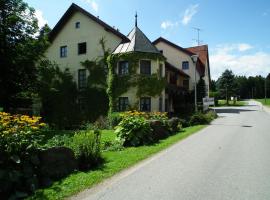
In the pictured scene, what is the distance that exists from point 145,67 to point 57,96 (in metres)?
9.90

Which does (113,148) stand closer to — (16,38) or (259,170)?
(259,170)

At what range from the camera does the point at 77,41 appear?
99.5 ft

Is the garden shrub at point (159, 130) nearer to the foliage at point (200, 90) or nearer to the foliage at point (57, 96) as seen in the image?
the foliage at point (57, 96)

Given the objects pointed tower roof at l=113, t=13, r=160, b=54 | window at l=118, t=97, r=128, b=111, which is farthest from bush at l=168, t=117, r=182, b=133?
pointed tower roof at l=113, t=13, r=160, b=54

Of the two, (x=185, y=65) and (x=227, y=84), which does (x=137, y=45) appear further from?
(x=227, y=84)

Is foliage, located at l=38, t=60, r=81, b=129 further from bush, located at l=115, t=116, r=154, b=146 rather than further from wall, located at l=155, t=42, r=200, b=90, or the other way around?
wall, located at l=155, t=42, r=200, b=90

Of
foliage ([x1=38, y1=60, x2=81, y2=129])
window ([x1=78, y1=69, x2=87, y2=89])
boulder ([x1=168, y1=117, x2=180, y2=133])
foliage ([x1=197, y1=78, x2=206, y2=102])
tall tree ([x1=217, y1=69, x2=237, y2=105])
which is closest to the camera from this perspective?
boulder ([x1=168, y1=117, x2=180, y2=133])

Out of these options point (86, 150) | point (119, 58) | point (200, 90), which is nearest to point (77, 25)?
point (119, 58)

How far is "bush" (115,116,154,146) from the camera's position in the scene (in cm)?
1293

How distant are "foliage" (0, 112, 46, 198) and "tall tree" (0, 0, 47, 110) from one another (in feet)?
59.2

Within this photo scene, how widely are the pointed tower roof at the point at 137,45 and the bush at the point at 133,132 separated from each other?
13.7 meters

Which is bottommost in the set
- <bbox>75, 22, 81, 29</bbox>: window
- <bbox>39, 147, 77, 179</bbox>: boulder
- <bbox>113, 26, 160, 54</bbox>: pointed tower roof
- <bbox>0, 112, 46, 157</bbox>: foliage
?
<bbox>39, 147, 77, 179</bbox>: boulder

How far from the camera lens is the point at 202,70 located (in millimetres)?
47406

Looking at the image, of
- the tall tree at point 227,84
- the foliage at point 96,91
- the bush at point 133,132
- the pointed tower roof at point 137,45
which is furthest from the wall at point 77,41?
the tall tree at point 227,84
